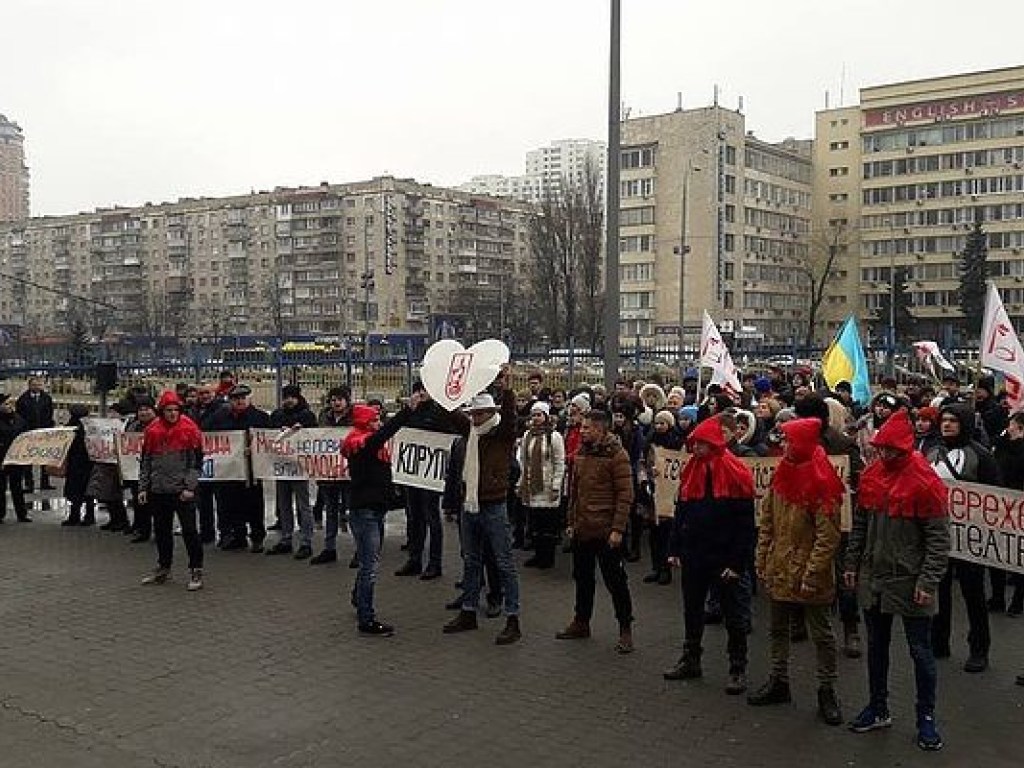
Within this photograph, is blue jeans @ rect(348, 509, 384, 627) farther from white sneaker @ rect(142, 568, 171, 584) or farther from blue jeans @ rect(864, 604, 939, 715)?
blue jeans @ rect(864, 604, 939, 715)

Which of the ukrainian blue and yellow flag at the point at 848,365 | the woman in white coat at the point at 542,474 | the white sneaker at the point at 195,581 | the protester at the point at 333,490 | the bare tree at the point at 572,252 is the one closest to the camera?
the white sneaker at the point at 195,581

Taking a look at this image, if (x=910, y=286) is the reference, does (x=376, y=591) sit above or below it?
below

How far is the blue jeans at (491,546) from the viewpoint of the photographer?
8375mm

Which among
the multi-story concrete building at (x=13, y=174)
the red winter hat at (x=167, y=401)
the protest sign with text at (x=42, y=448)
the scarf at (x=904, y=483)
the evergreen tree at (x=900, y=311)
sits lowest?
the protest sign with text at (x=42, y=448)

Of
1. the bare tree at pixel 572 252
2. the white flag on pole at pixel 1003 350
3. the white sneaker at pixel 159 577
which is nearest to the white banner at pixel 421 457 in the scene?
the white sneaker at pixel 159 577

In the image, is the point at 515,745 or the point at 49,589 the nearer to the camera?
the point at 515,745

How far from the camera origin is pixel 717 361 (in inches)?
554

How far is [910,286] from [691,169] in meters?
23.6

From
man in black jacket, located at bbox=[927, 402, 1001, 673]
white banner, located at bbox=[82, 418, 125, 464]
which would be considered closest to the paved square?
man in black jacket, located at bbox=[927, 402, 1001, 673]

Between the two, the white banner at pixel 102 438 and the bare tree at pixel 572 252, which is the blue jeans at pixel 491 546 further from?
the bare tree at pixel 572 252

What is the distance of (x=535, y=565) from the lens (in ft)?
37.1

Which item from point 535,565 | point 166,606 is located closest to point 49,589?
point 166,606

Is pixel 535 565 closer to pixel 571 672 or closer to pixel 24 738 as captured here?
pixel 571 672

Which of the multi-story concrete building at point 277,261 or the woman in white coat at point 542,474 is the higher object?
the multi-story concrete building at point 277,261
